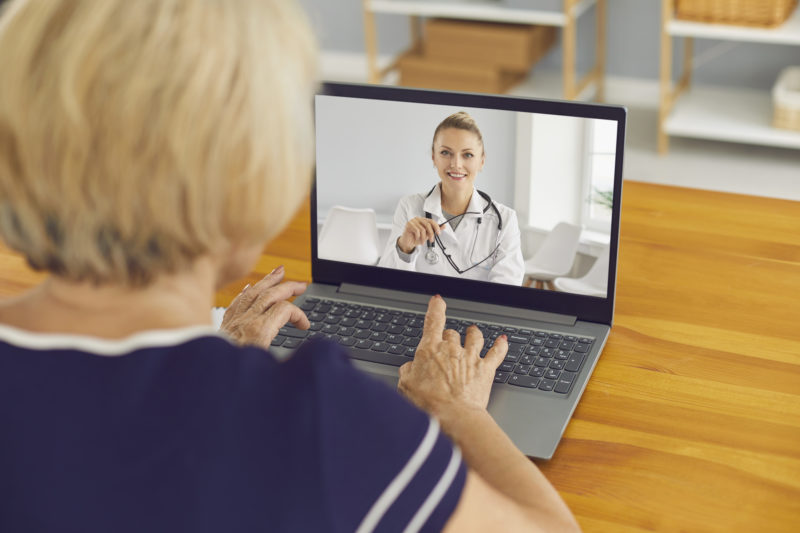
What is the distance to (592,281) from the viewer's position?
1072 mm

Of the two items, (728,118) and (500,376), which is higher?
(728,118)

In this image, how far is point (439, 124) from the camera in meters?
1.09

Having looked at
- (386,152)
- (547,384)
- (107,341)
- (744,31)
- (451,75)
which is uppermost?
(744,31)

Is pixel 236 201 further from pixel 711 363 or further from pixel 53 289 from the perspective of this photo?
pixel 711 363

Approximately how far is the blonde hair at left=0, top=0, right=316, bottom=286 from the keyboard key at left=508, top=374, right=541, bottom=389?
0.47 m

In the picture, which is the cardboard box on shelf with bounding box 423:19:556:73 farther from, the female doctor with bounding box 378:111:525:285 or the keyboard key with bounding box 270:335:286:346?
the keyboard key with bounding box 270:335:286:346

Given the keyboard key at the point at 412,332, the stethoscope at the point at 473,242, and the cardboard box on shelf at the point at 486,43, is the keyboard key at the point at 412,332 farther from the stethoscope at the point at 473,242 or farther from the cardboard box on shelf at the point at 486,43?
the cardboard box on shelf at the point at 486,43

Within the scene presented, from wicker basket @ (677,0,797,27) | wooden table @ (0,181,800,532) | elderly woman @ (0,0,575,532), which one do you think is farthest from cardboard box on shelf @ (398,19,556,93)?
elderly woman @ (0,0,575,532)

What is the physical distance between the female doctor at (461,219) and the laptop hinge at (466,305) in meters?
0.04

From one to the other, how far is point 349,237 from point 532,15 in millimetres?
2637

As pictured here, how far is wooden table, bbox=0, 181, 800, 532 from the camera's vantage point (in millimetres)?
825

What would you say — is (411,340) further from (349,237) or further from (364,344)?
(349,237)

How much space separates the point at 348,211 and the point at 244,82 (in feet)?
2.03

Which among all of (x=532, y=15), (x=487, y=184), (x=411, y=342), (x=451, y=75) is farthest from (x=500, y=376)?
(x=451, y=75)
